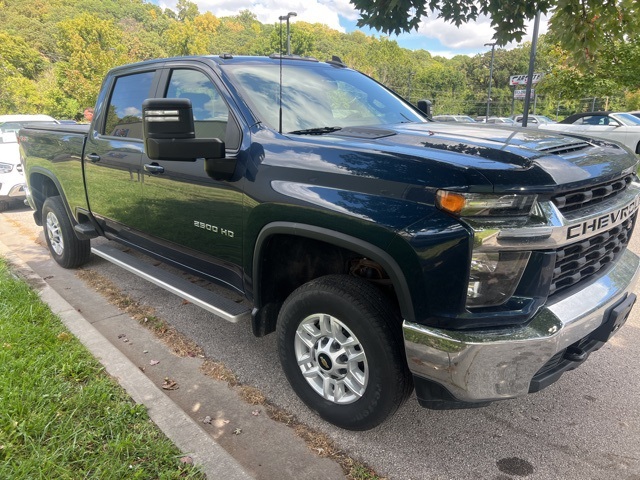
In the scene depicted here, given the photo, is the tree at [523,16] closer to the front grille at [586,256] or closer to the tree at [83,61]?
the front grille at [586,256]

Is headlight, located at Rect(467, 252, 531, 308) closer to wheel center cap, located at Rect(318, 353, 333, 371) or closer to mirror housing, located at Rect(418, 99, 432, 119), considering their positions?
wheel center cap, located at Rect(318, 353, 333, 371)

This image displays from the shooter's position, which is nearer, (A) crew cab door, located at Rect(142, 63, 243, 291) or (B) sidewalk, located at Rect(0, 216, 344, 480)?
(B) sidewalk, located at Rect(0, 216, 344, 480)

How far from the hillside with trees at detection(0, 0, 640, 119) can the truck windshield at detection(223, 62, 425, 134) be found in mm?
388

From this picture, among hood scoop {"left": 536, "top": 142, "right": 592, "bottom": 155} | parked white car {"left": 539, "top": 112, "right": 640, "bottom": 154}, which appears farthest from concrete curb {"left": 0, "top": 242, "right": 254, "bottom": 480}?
parked white car {"left": 539, "top": 112, "right": 640, "bottom": 154}

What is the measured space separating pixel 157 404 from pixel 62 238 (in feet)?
10.5

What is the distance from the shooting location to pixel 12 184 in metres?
8.34

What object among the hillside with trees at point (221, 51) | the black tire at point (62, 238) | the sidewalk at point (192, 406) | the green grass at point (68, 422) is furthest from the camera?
the hillside with trees at point (221, 51)

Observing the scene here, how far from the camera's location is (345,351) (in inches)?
96.3

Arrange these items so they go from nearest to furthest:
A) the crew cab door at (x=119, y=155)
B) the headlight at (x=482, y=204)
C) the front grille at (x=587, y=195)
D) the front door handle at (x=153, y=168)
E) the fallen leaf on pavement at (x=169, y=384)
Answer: the headlight at (x=482, y=204) < the front grille at (x=587, y=195) < the fallen leaf on pavement at (x=169, y=384) < the front door handle at (x=153, y=168) < the crew cab door at (x=119, y=155)

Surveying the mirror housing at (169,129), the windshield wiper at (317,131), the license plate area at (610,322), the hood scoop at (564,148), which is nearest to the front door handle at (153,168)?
the mirror housing at (169,129)

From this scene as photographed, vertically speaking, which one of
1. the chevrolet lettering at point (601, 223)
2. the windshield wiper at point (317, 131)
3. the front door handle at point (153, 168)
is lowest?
the chevrolet lettering at point (601, 223)

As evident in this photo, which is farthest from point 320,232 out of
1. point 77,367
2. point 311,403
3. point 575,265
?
point 77,367

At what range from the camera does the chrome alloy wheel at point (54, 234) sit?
5211 millimetres

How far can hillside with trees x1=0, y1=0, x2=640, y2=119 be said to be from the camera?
1240 centimetres
